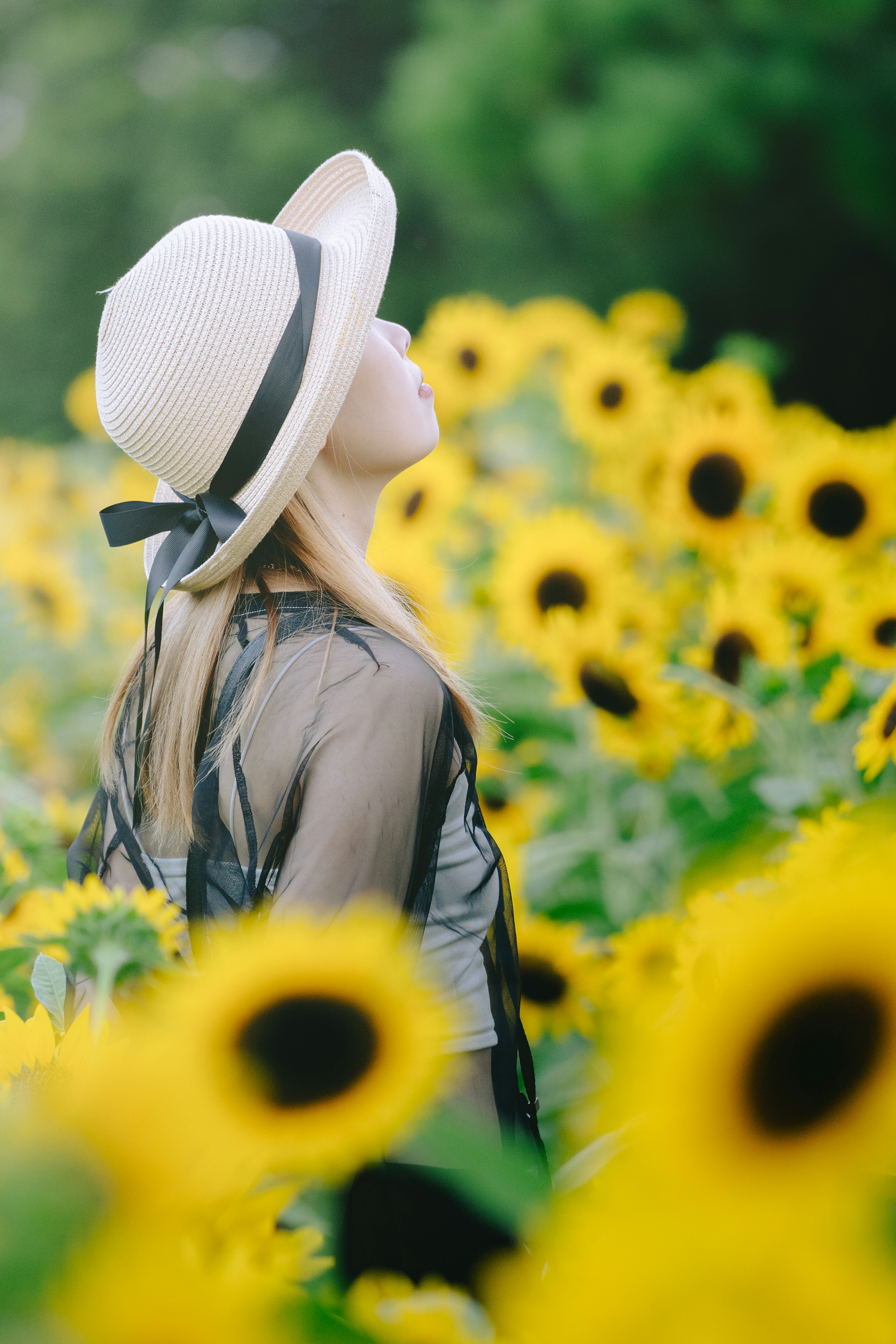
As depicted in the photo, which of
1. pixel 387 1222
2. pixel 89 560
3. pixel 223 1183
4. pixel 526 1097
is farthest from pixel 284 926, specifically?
pixel 89 560

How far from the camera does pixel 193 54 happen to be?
6.52 meters

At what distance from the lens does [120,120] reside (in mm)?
6566

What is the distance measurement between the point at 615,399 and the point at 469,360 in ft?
1.48

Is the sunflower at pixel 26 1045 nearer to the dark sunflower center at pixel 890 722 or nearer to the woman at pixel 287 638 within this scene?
the woman at pixel 287 638

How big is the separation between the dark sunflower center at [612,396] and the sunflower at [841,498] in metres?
0.51

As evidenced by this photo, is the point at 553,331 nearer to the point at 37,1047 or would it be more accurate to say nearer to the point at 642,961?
the point at 642,961

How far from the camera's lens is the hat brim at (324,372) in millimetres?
879

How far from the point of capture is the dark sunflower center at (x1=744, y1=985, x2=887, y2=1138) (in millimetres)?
215

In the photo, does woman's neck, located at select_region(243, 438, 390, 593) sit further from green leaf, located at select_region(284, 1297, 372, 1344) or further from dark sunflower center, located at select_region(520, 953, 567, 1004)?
green leaf, located at select_region(284, 1297, 372, 1344)

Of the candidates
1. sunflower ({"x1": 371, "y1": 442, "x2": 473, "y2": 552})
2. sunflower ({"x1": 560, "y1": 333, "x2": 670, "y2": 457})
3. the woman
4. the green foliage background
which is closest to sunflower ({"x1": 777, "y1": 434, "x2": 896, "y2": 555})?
sunflower ({"x1": 560, "y1": 333, "x2": 670, "y2": 457})

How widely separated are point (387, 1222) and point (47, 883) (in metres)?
0.59

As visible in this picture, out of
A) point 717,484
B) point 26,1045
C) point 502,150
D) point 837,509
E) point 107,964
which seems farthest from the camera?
point 502,150

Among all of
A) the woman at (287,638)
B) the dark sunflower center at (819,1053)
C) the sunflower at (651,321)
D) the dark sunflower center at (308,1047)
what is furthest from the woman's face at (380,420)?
the sunflower at (651,321)

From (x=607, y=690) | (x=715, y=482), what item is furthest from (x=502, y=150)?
(x=607, y=690)
